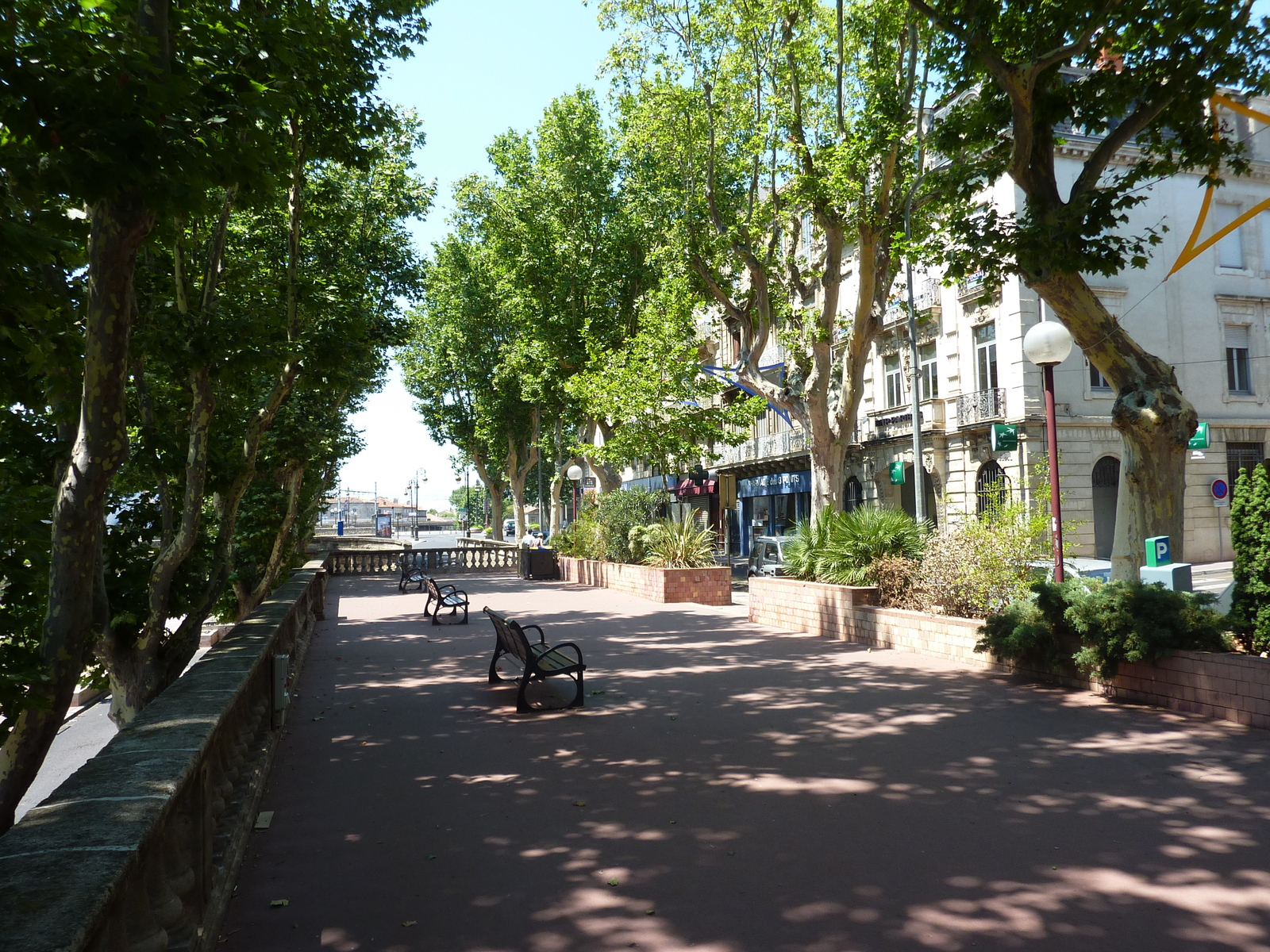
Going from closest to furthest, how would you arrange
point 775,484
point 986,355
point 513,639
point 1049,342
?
point 513,639 < point 1049,342 < point 986,355 < point 775,484

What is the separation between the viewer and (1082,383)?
1027 inches

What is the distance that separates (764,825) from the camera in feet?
16.8

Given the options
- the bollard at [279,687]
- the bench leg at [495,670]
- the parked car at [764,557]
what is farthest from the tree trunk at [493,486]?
the bollard at [279,687]

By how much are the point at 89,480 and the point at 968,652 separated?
8.62m

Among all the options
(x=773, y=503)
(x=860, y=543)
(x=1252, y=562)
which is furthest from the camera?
(x=773, y=503)

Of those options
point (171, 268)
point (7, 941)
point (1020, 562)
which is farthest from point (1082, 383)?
point (7, 941)

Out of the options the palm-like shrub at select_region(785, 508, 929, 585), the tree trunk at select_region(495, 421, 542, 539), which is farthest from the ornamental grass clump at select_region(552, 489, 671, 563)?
the tree trunk at select_region(495, 421, 542, 539)

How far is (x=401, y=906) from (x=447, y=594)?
12.9 meters

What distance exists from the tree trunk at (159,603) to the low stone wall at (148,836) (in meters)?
1.65

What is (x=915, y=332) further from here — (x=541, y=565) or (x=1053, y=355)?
Result: (x=1053, y=355)

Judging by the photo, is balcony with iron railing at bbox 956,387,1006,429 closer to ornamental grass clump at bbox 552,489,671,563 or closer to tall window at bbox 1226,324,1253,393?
tall window at bbox 1226,324,1253,393

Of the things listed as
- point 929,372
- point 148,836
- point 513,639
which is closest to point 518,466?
point 929,372

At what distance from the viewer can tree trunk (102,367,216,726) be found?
7297 mm

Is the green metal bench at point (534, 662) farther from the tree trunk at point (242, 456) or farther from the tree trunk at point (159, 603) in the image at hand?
the tree trunk at point (159, 603)
